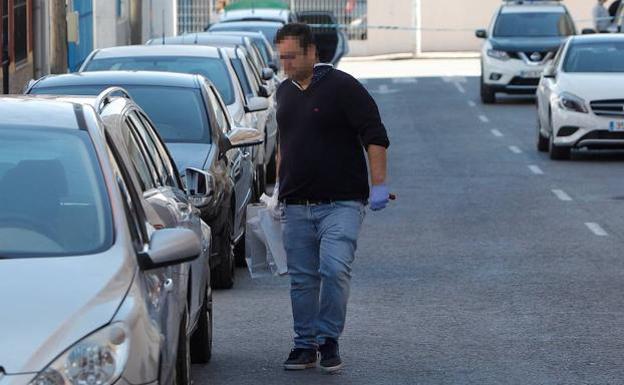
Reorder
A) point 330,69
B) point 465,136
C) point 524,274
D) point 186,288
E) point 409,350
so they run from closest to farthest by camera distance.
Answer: point 186,288 → point 330,69 → point 409,350 → point 524,274 → point 465,136

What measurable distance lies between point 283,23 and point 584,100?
1468cm

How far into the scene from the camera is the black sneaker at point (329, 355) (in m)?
9.19

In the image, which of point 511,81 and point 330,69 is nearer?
point 330,69

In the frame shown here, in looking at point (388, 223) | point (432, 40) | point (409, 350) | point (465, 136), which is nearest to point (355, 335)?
point (409, 350)

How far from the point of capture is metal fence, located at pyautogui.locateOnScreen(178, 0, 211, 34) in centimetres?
5639

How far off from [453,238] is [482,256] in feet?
4.11

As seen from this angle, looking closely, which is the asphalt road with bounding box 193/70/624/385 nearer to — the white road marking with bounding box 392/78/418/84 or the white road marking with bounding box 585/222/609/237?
the white road marking with bounding box 585/222/609/237

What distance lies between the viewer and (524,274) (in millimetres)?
13031

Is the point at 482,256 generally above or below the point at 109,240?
below

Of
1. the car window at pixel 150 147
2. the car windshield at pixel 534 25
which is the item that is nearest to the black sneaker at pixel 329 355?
the car window at pixel 150 147

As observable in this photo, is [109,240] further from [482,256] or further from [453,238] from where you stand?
[453,238]

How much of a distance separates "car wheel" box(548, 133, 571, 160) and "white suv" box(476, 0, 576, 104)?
35.8 feet

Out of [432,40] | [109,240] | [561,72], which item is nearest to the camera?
[109,240]

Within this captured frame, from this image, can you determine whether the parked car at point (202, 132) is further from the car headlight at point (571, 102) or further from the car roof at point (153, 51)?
the car headlight at point (571, 102)
